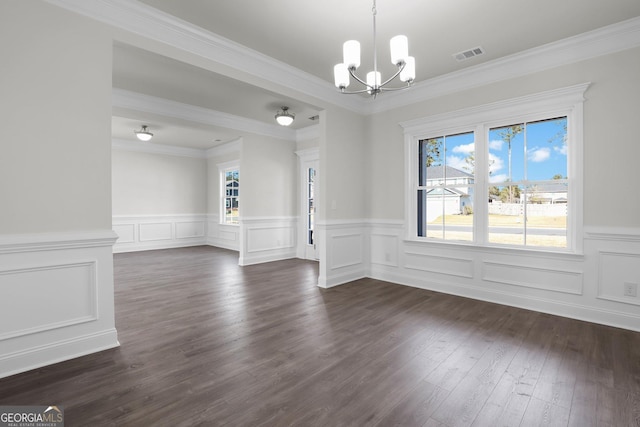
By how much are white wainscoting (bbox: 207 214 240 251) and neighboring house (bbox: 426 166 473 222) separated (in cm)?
542

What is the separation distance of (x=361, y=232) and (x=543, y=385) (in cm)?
324

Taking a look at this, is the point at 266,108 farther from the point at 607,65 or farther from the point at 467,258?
the point at 607,65

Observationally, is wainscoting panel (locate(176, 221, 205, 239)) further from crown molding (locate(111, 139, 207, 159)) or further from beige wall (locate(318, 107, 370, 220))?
beige wall (locate(318, 107, 370, 220))

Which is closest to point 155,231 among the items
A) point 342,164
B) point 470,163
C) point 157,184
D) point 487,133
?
point 157,184

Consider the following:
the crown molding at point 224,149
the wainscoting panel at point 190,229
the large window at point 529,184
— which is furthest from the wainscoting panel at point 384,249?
the wainscoting panel at point 190,229

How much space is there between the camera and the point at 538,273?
3.54 meters

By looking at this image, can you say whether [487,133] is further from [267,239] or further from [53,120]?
[267,239]

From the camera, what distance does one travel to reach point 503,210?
385 centimetres

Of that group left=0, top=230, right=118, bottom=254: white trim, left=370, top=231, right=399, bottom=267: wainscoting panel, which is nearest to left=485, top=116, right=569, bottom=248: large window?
left=370, top=231, right=399, bottom=267: wainscoting panel

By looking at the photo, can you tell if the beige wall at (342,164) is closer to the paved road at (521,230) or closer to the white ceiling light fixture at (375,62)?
the paved road at (521,230)

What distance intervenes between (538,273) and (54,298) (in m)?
4.73

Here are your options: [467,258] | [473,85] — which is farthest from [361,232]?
[473,85]

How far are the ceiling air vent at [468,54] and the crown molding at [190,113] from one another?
402 cm

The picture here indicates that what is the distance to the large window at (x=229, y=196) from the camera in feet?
28.6
